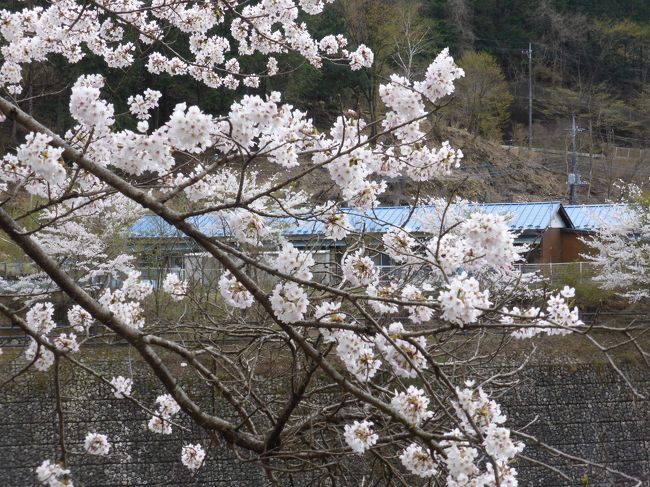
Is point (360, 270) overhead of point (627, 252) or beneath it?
beneath

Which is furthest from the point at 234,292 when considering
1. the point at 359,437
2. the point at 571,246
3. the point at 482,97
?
the point at 482,97

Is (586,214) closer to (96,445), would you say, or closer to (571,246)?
(571,246)

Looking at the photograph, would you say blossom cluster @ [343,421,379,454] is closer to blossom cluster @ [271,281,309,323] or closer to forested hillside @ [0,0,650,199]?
blossom cluster @ [271,281,309,323]

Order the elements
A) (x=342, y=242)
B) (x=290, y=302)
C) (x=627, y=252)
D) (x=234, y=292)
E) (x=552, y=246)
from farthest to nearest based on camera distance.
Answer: (x=552, y=246) → (x=627, y=252) → (x=342, y=242) → (x=234, y=292) → (x=290, y=302)

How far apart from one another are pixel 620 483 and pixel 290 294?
9092 millimetres

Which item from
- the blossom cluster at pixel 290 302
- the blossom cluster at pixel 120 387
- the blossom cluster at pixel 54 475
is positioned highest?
the blossom cluster at pixel 120 387

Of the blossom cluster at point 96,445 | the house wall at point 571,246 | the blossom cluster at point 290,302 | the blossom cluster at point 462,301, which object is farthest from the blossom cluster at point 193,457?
the house wall at point 571,246

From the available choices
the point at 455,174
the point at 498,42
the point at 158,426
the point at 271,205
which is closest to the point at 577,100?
the point at 498,42

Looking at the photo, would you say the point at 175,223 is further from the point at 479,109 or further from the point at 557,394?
the point at 479,109

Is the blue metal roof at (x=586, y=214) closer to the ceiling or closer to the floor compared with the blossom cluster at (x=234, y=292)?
closer to the ceiling

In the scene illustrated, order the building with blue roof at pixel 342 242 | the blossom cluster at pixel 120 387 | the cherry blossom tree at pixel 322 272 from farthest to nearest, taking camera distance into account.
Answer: the building with blue roof at pixel 342 242, the blossom cluster at pixel 120 387, the cherry blossom tree at pixel 322 272

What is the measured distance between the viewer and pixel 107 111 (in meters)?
2.41

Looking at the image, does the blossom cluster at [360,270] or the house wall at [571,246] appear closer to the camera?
the blossom cluster at [360,270]

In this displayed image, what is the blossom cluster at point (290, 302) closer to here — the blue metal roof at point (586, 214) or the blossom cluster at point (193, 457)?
the blossom cluster at point (193, 457)
